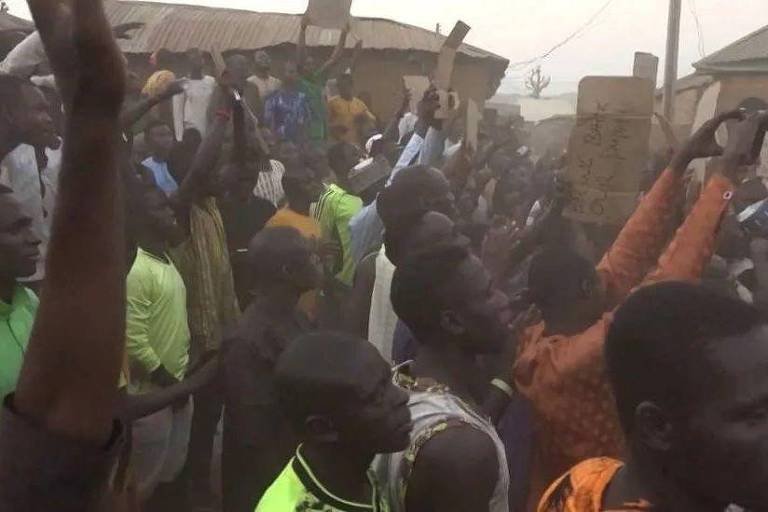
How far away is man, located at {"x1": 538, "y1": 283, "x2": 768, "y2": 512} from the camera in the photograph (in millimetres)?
1686

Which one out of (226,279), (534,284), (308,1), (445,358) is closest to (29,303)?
(445,358)

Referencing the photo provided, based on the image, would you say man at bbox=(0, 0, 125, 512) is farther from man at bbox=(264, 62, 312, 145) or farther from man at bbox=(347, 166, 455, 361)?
man at bbox=(264, 62, 312, 145)

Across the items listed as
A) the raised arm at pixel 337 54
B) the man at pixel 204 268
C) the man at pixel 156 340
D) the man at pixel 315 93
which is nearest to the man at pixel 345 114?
the man at pixel 315 93

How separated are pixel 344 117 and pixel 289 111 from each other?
1.76 m

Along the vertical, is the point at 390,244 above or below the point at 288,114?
above

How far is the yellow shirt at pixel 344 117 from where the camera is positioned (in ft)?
36.7

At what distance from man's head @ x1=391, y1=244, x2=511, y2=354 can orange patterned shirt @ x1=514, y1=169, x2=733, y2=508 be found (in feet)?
0.85

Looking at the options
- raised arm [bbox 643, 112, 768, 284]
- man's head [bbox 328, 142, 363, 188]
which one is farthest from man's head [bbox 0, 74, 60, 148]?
man's head [bbox 328, 142, 363, 188]

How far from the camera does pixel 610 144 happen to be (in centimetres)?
435

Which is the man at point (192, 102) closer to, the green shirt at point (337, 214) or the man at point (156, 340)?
the green shirt at point (337, 214)

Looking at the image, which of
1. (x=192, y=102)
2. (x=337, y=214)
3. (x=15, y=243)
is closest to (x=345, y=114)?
(x=192, y=102)

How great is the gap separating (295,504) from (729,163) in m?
1.85

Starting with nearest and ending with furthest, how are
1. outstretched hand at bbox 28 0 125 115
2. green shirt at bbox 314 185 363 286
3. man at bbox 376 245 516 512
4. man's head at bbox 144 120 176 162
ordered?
outstretched hand at bbox 28 0 125 115 < man at bbox 376 245 516 512 < green shirt at bbox 314 185 363 286 < man's head at bbox 144 120 176 162

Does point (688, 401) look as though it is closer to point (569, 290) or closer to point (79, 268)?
point (79, 268)
